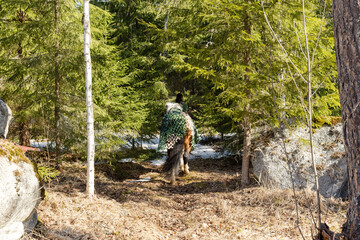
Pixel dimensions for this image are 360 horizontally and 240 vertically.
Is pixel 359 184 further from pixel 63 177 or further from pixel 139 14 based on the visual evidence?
pixel 139 14

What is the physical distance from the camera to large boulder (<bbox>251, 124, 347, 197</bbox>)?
260 inches

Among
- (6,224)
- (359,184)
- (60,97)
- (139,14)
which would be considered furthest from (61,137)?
(139,14)

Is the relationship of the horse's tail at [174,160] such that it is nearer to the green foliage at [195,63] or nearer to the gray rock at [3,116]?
the green foliage at [195,63]

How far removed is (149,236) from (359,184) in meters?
3.36

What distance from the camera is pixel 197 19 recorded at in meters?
7.34

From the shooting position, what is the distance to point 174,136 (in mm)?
8703

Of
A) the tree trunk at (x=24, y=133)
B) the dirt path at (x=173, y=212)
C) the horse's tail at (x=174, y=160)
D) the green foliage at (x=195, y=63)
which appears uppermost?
the green foliage at (x=195, y=63)

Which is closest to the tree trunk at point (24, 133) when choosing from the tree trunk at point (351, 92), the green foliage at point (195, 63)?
the green foliage at point (195, 63)

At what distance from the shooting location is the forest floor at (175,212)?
492 cm

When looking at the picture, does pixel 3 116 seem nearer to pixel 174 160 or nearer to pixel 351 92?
pixel 351 92

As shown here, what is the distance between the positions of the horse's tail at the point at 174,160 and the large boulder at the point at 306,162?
226cm

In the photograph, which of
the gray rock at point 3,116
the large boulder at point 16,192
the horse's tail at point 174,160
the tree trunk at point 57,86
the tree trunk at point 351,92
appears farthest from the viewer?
the horse's tail at point 174,160

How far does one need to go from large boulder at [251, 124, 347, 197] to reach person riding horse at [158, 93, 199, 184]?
2262mm

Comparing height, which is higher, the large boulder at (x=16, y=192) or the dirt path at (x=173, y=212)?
the large boulder at (x=16, y=192)
